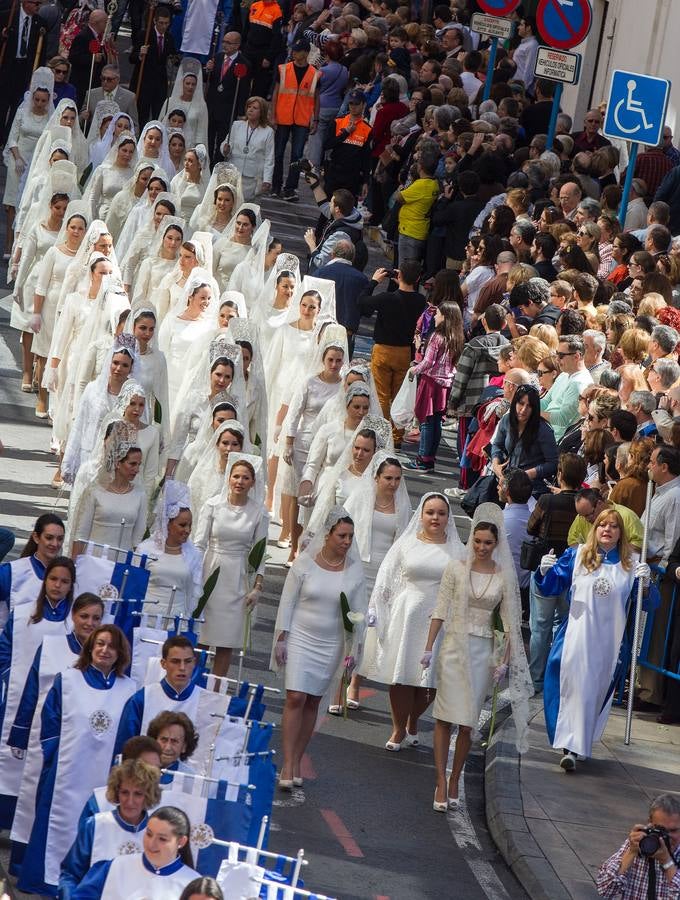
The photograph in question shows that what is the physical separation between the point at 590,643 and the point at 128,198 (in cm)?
1007

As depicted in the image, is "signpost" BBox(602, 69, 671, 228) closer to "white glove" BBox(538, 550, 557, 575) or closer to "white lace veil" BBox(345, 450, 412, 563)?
"white lace veil" BBox(345, 450, 412, 563)

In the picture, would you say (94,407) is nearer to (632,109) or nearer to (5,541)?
(5,541)

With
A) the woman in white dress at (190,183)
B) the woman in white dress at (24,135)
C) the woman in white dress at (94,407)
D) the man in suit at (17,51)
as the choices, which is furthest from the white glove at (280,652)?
the man in suit at (17,51)

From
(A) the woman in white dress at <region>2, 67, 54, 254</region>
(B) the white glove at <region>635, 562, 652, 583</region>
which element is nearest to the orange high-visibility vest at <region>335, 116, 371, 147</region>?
(A) the woman in white dress at <region>2, 67, 54, 254</region>

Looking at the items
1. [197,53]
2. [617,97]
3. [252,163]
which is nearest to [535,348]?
[617,97]

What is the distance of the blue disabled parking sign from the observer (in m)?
17.8

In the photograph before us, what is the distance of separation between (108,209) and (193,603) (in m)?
9.96

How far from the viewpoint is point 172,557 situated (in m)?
12.1

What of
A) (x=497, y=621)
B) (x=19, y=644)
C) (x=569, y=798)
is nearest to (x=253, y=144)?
(x=497, y=621)

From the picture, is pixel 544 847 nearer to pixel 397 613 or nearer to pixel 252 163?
pixel 397 613

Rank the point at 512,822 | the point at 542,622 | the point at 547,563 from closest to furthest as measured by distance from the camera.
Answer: the point at 512,822
the point at 547,563
the point at 542,622

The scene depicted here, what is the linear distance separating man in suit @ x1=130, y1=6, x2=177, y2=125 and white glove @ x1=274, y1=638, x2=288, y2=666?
1749cm

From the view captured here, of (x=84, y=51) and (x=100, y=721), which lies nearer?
(x=100, y=721)

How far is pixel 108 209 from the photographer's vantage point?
21.5 meters
